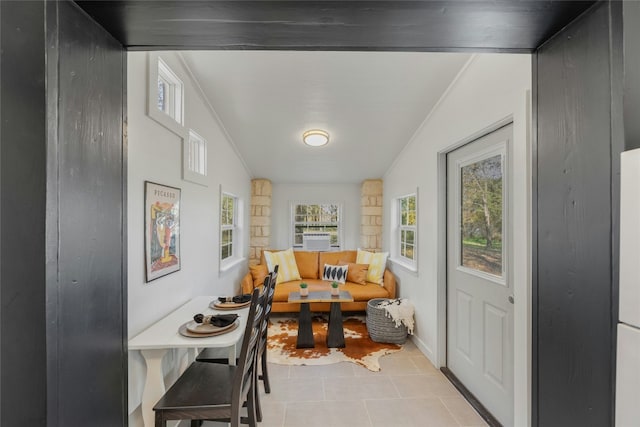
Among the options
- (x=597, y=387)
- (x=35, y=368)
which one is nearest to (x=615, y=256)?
(x=597, y=387)

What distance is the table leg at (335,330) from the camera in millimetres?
3053

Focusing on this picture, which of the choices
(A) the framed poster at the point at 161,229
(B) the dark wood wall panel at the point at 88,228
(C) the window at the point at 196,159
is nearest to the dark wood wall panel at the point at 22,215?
(B) the dark wood wall panel at the point at 88,228

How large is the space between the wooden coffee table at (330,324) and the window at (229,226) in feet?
3.79

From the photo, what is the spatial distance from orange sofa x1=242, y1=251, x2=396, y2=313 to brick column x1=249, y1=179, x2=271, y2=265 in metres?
0.18

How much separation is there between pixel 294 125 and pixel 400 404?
2.77m

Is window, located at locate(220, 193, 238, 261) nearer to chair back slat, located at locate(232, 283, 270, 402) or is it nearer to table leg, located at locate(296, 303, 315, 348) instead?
table leg, located at locate(296, 303, 315, 348)

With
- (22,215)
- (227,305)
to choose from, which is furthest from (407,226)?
(22,215)

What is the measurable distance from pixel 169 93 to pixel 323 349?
2.78 metres

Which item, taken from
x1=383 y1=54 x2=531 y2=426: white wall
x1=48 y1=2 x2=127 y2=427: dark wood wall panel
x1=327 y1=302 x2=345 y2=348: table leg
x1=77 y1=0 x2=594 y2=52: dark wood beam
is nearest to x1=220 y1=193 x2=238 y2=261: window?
x1=327 y1=302 x2=345 y2=348: table leg

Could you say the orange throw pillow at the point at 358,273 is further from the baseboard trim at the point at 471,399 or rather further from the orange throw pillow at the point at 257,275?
the baseboard trim at the point at 471,399

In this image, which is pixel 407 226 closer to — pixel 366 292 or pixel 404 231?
pixel 404 231

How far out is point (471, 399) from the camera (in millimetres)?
2158

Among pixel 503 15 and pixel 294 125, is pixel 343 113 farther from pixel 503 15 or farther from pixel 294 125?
pixel 503 15

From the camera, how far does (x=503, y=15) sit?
2.64ft
